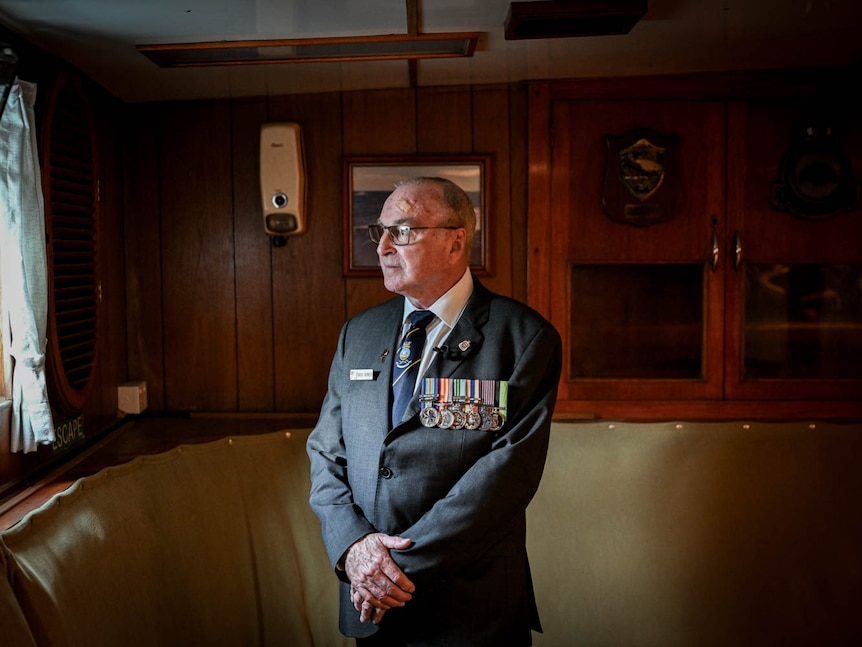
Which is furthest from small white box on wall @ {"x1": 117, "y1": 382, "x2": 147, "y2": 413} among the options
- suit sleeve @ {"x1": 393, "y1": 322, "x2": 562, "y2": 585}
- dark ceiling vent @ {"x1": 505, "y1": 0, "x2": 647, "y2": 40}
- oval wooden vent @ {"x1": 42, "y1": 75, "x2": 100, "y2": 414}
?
dark ceiling vent @ {"x1": 505, "y1": 0, "x2": 647, "y2": 40}

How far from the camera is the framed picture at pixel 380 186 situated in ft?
9.00

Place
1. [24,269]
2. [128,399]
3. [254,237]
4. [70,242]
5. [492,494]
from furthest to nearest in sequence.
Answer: [254,237], [128,399], [70,242], [24,269], [492,494]

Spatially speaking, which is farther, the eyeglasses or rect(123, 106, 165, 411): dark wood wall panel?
rect(123, 106, 165, 411): dark wood wall panel

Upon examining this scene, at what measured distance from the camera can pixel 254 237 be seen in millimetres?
2779

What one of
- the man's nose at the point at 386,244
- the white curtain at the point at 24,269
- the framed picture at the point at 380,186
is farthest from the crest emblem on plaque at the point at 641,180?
the white curtain at the point at 24,269

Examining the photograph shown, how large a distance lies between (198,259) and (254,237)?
21 cm

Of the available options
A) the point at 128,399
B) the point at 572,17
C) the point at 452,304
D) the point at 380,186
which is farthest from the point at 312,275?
the point at 572,17

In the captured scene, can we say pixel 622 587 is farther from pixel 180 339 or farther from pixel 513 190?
pixel 180 339

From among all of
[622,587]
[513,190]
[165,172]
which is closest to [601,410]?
[622,587]

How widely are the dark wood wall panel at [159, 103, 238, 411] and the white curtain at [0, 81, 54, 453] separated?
833 mm

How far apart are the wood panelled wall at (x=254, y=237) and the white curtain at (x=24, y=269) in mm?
830

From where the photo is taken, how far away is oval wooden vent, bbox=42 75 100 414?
205 centimetres

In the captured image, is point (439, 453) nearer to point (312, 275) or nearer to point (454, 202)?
point (454, 202)

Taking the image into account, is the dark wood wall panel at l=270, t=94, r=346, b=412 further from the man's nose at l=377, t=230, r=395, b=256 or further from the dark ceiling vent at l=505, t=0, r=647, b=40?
the man's nose at l=377, t=230, r=395, b=256
